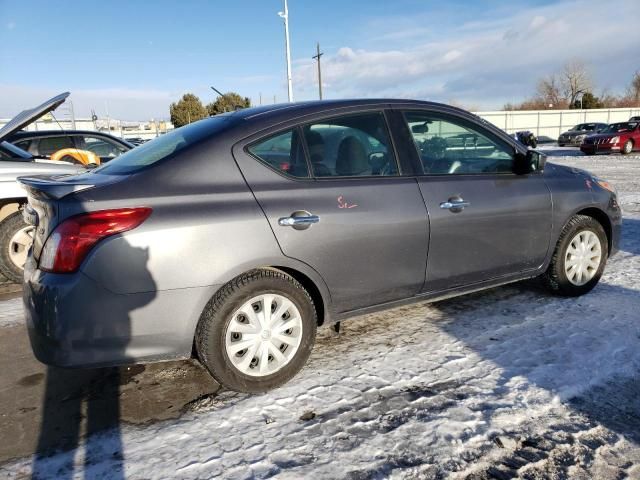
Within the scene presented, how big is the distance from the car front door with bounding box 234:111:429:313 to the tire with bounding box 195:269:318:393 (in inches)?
8.1

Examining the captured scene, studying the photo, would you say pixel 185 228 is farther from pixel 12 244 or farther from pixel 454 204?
pixel 12 244

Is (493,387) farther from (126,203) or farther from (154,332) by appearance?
(126,203)

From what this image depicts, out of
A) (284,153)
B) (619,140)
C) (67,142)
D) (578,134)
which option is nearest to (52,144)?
(67,142)

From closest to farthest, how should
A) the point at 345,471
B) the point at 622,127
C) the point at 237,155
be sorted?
the point at 345,471
the point at 237,155
the point at 622,127

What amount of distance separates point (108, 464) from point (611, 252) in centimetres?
426

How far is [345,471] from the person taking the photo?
7.06 ft

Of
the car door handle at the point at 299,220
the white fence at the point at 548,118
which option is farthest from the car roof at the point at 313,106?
the white fence at the point at 548,118

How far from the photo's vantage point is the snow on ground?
7.20 ft

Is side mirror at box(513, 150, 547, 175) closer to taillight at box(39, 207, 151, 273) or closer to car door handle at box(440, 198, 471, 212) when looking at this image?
car door handle at box(440, 198, 471, 212)

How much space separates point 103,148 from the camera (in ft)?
28.8

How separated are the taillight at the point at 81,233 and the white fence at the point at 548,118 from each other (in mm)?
40398

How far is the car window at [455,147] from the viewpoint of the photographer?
342 centimetres

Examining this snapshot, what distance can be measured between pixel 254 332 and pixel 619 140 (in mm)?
22691

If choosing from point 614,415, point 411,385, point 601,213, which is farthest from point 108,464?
point 601,213
